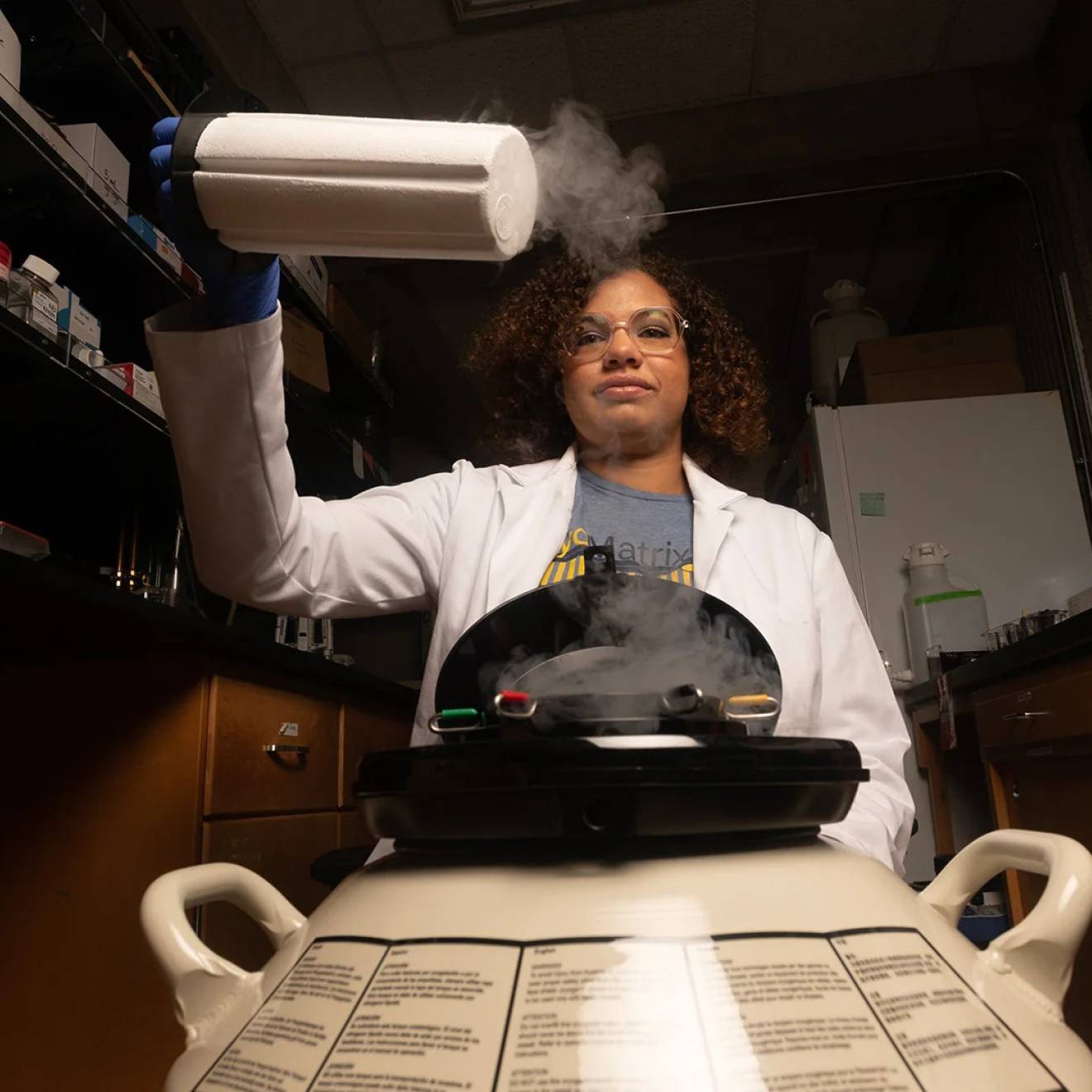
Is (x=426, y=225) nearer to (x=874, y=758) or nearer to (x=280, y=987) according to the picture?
(x=280, y=987)

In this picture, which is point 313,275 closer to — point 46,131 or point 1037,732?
point 46,131

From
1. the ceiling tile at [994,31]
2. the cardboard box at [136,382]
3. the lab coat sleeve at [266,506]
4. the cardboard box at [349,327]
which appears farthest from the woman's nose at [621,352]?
the ceiling tile at [994,31]

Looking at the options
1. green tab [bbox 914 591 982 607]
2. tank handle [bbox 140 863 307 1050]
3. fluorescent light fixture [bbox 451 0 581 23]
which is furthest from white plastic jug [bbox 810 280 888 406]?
tank handle [bbox 140 863 307 1050]

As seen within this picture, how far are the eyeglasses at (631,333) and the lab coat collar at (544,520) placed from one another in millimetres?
141

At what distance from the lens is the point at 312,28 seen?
243 centimetres

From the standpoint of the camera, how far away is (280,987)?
40 cm

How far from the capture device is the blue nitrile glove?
0.53 m

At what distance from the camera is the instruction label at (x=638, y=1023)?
0.32m

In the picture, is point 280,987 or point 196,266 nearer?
point 280,987

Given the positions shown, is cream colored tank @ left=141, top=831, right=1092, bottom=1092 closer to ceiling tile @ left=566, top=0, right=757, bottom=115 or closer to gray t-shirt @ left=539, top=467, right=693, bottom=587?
gray t-shirt @ left=539, top=467, right=693, bottom=587

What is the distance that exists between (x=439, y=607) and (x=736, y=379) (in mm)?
634

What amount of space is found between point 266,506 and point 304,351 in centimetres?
192

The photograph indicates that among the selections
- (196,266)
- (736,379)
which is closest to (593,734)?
(196,266)

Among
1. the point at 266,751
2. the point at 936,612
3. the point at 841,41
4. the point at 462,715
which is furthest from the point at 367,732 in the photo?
the point at 841,41
